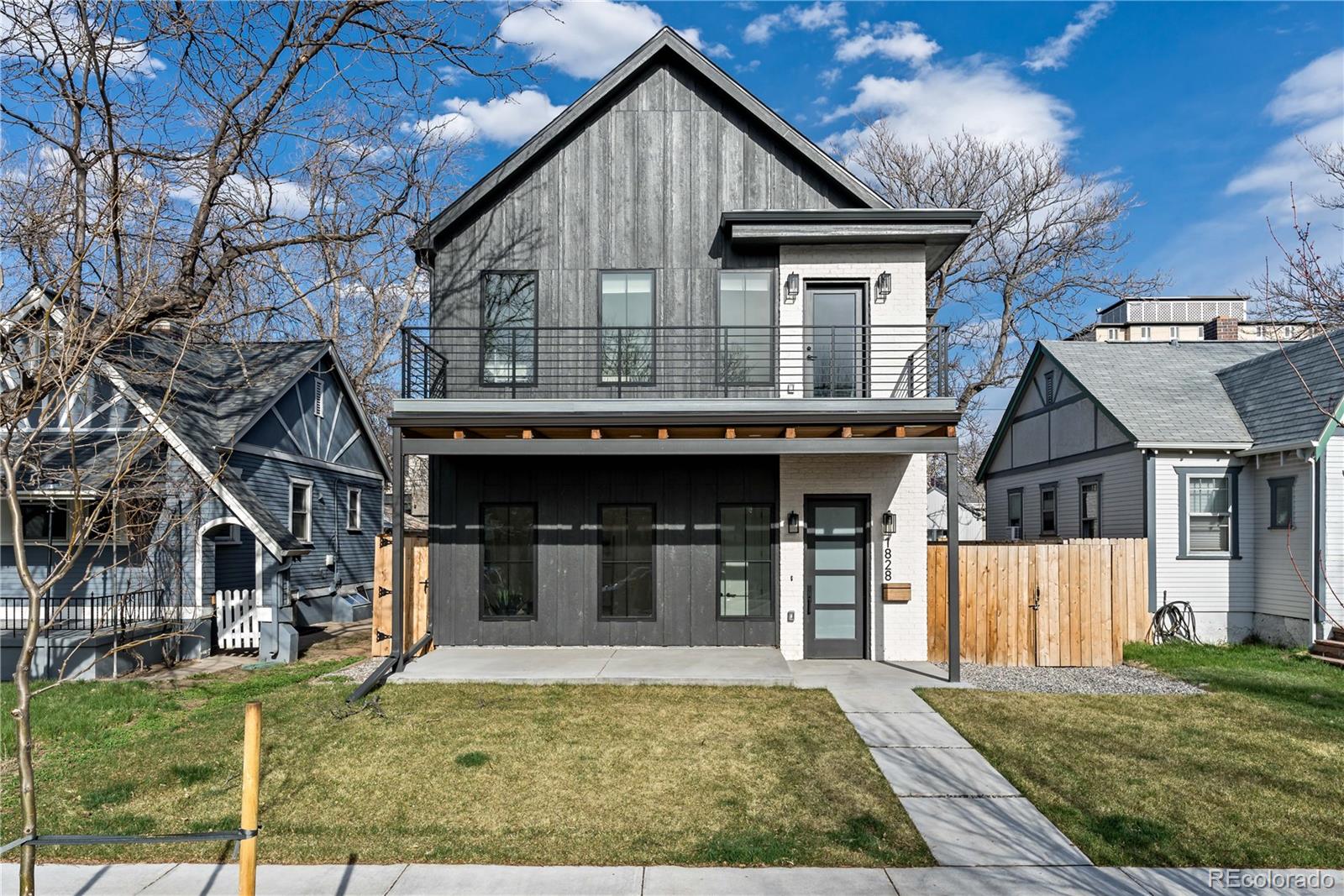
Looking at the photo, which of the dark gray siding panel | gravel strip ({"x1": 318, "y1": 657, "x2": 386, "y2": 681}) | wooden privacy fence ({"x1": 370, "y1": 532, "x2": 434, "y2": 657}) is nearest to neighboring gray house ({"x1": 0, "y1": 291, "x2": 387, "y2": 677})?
gravel strip ({"x1": 318, "y1": 657, "x2": 386, "y2": 681})

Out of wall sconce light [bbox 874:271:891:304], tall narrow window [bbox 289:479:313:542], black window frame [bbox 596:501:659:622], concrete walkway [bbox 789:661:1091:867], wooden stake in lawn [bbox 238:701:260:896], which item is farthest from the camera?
tall narrow window [bbox 289:479:313:542]

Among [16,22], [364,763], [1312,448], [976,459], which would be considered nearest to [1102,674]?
[1312,448]

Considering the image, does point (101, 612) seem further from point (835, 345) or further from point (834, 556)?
point (835, 345)

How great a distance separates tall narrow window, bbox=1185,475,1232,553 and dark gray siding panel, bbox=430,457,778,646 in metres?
8.81

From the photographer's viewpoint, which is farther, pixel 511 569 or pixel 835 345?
pixel 511 569

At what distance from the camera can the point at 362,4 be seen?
34.8 feet

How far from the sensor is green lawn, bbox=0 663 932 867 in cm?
559

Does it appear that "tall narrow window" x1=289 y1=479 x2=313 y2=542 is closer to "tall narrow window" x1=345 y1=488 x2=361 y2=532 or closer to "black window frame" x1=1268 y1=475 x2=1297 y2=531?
"tall narrow window" x1=345 y1=488 x2=361 y2=532

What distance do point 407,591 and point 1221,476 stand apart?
14810 mm

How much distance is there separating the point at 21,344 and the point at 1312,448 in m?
20.3

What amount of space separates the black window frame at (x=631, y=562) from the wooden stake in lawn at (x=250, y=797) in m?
8.54

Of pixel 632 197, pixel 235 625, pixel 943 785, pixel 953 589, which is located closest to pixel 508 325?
pixel 632 197

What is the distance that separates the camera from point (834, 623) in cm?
1197

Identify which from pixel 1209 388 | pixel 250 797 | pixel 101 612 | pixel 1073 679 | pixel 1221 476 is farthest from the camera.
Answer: pixel 1209 388
